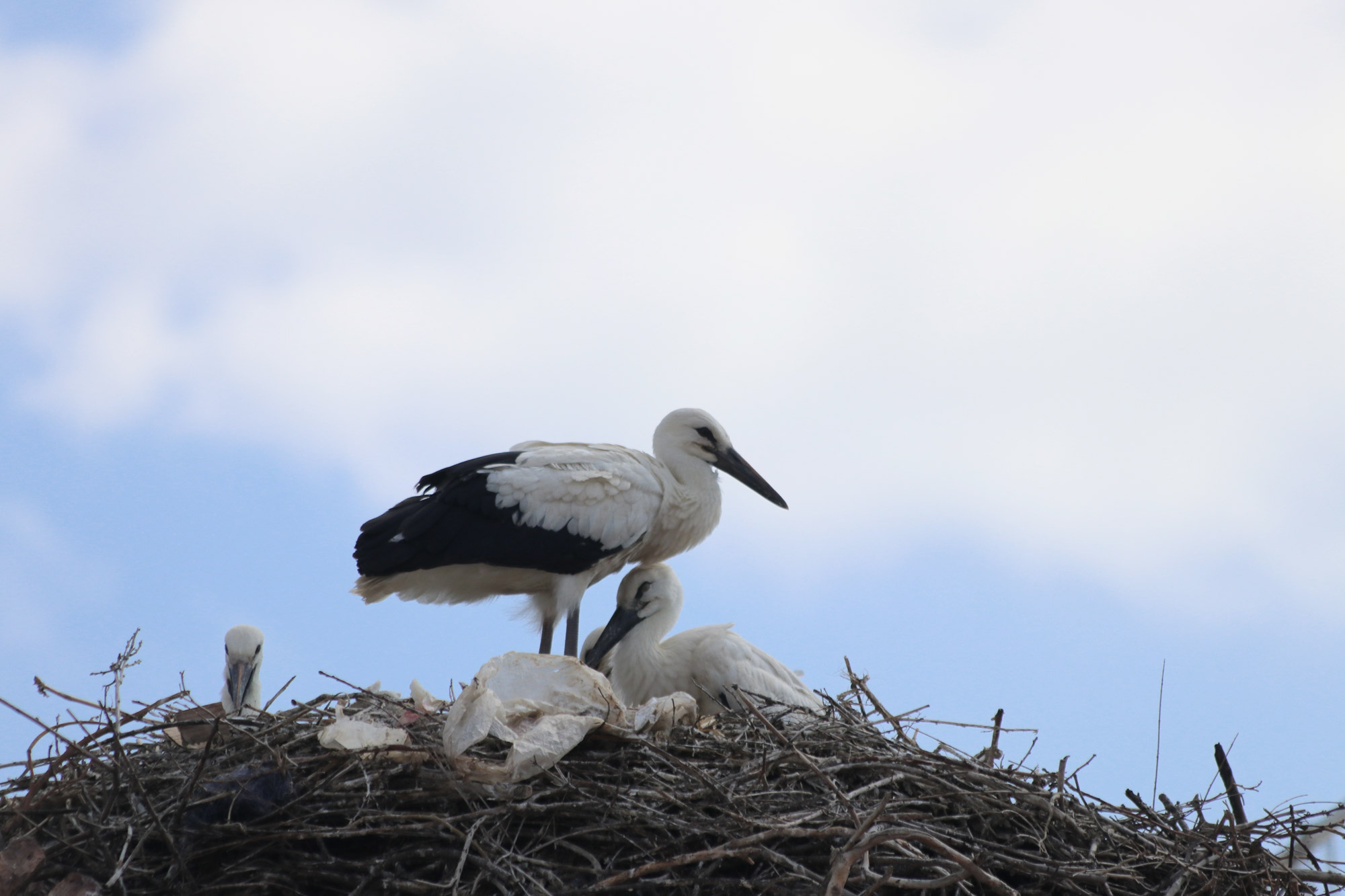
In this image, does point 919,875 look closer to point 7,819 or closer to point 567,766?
point 567,766

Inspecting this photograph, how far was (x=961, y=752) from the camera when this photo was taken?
3.42m

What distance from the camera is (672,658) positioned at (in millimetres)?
4516

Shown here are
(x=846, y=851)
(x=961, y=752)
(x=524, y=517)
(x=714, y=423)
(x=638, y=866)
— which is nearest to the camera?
(x=846, y=851)

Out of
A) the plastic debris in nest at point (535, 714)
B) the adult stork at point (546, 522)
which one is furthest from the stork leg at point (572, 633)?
the plastic debris in nest at point (535, 714)

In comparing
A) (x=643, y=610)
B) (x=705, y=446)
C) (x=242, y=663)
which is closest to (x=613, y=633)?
(x=643, y=610)

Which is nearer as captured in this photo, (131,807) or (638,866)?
(638,866)

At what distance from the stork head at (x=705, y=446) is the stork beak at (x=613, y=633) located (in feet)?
2.26

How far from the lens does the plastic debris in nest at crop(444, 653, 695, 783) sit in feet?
9.88

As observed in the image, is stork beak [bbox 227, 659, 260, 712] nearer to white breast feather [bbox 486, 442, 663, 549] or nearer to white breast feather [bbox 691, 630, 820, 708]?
white breast feather [bbox 486, 442, 663, 549]

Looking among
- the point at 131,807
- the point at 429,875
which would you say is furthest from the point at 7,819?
the point at 429,875

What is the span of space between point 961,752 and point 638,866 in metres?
1.01

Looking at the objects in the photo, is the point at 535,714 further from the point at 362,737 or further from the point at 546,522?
the point at 546,522

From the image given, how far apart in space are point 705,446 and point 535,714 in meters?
2.02

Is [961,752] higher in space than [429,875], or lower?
higher
